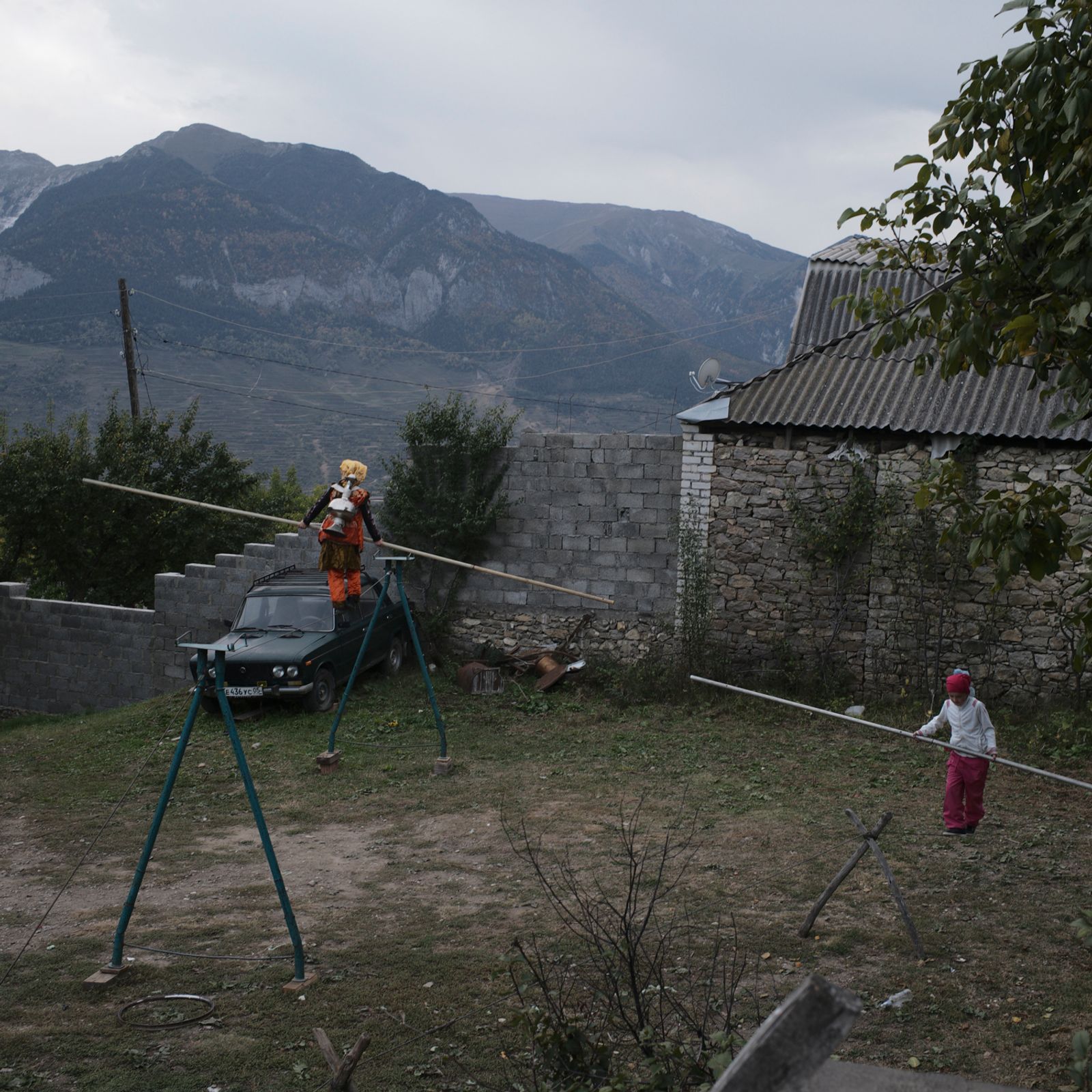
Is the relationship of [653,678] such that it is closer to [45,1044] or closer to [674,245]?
[45,1044]

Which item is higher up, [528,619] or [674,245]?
[674,245]

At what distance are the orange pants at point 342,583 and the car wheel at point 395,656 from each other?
3077 millimetres

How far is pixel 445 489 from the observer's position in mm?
15102

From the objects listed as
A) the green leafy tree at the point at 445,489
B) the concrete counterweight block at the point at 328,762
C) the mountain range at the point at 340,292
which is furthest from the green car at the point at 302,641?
the mountain range at the point at 340,292

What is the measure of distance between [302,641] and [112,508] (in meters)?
9.55

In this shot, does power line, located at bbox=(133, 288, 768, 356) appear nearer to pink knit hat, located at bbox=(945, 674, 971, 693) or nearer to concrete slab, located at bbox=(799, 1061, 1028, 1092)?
pink knit hat, located at bbox=(945, 674, 971, 693)

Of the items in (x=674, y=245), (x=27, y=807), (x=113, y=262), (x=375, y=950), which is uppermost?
(x=674, y=245)

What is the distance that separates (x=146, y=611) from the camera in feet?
55.2

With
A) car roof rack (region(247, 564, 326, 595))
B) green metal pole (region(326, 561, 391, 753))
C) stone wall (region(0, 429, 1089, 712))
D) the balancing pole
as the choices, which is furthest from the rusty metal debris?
the balancing pole

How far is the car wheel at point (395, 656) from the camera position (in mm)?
14820

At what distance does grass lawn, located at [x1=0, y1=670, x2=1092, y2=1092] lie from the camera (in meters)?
5.54

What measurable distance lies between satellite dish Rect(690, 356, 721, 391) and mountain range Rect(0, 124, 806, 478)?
71.8 metres

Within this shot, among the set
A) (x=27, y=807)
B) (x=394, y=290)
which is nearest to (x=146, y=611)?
(x=27, y=807)

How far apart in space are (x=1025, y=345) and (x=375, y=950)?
5231 mm
